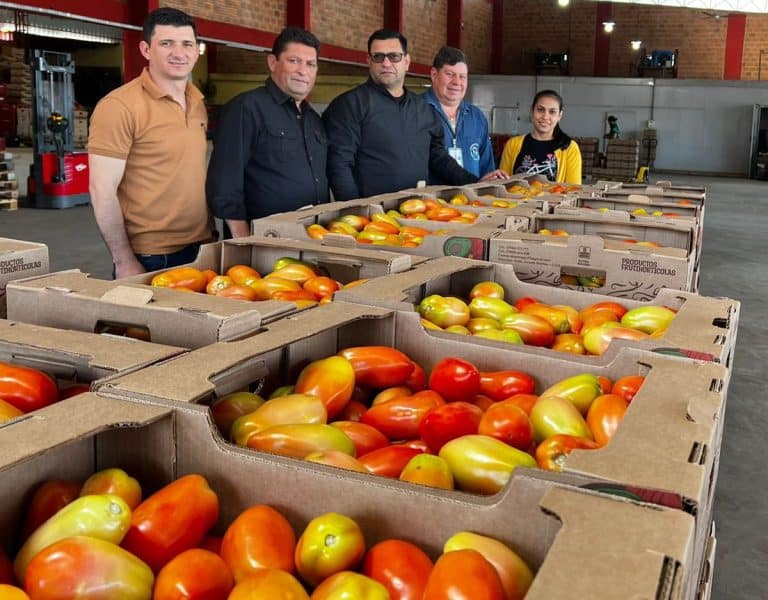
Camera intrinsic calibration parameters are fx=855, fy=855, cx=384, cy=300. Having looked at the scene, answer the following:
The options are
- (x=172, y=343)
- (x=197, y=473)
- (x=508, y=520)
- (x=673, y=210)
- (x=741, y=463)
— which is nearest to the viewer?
(x=508, y=520)

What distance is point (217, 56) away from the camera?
2273cm

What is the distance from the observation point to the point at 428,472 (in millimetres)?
1143

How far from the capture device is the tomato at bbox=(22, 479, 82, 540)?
3.39 ft

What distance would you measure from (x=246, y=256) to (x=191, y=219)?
0.86 m

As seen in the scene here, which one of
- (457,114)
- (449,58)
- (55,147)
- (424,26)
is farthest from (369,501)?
(424,26)

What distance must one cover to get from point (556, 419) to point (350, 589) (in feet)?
1.79

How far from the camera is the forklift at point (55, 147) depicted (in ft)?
35.3

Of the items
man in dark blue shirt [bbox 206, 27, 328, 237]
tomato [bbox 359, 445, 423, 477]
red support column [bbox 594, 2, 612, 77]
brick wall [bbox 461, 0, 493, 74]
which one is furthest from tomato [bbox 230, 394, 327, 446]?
red support column [bbox 594, 2, 612, 77]

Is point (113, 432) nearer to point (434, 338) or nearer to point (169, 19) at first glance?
point (434, 338)

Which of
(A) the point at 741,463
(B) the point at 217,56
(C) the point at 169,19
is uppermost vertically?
(B) the point at 217,56

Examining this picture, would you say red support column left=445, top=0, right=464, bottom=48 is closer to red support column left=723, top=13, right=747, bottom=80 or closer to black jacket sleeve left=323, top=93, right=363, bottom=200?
red support column left=723, top=13, right=747, bottom=80

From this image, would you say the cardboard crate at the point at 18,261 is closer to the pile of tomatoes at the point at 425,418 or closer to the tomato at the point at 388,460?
the pile of tomatoes at the point at 425,418

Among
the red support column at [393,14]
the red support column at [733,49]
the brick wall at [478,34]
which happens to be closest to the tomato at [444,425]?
the red support column at [393,14]

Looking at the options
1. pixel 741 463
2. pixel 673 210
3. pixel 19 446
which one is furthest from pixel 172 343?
pixel 673 210
